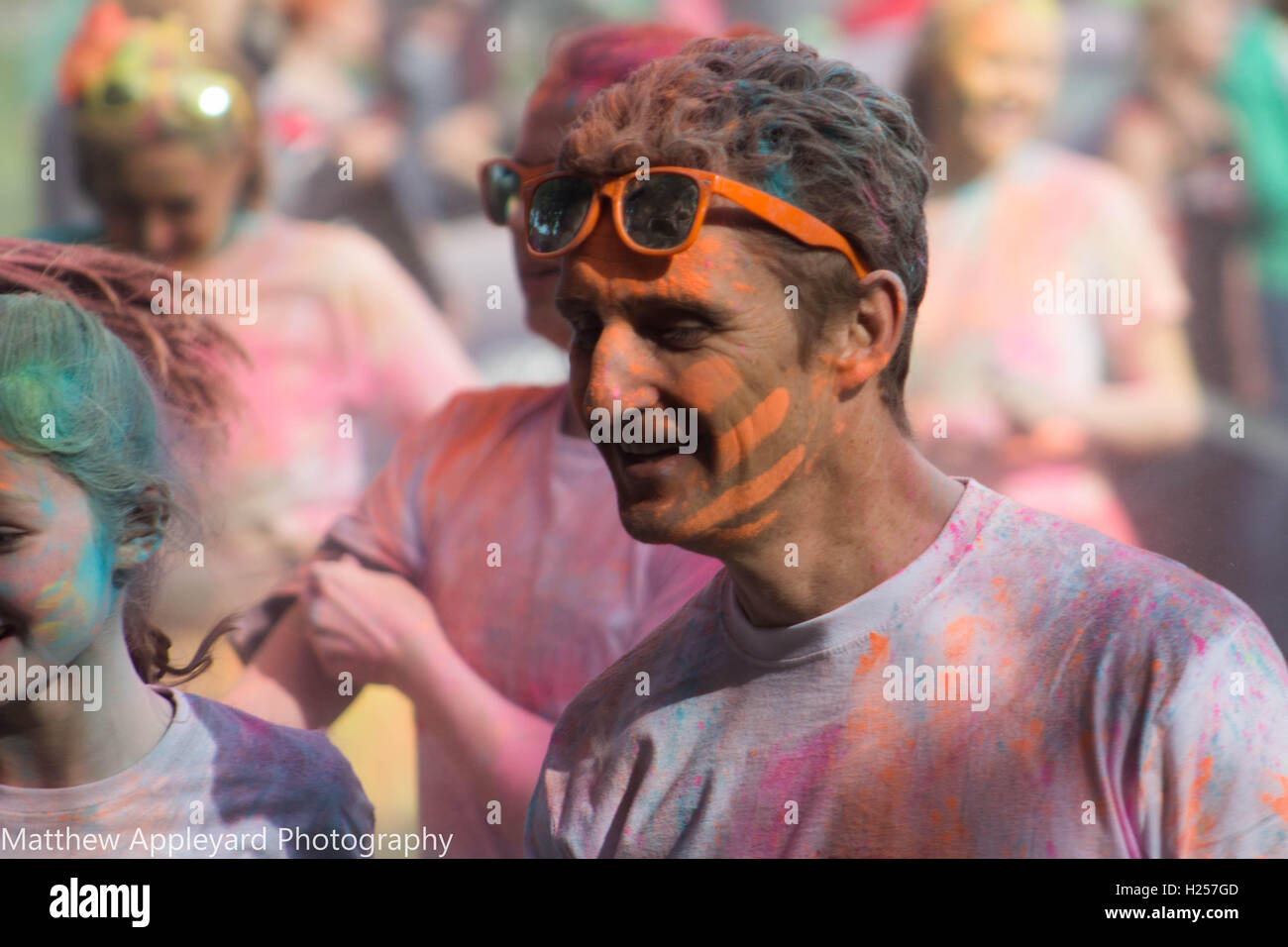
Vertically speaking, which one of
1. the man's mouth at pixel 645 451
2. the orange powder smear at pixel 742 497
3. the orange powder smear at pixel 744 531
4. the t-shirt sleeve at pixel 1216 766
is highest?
the man's mouth at pixel 645 451

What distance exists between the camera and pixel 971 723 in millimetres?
1954

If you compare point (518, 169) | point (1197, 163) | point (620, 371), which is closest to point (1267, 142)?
point (1197, 163)

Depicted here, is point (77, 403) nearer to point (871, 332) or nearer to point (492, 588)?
point (492, 588)

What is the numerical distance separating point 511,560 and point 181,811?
2.69 ft

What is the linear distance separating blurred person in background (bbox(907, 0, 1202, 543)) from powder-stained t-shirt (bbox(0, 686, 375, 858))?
76.8 inches

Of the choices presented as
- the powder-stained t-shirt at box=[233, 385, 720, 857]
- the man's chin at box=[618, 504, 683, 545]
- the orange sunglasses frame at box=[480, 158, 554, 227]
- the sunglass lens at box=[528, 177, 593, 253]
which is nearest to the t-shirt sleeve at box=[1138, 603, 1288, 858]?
the man's chin at box=[618, 504, 683, 545]

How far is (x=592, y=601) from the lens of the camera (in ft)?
9.53

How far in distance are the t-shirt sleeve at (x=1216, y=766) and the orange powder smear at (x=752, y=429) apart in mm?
588

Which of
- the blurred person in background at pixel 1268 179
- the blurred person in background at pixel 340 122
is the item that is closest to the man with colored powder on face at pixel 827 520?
the blurred person in background at pixel 340 122

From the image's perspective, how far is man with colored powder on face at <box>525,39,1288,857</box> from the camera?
6.26 ft

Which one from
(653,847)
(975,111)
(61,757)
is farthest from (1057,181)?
(61,757)

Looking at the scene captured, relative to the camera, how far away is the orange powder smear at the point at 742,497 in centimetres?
198

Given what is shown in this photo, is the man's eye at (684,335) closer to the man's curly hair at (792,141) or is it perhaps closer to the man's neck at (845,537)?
the man's curly hair at (792,141)
